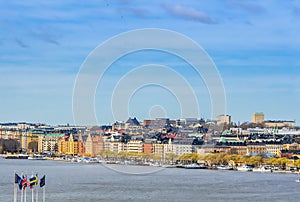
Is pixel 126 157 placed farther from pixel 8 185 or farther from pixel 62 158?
pixel 8 185

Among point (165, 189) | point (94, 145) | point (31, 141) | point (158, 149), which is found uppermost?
point (31, 141)

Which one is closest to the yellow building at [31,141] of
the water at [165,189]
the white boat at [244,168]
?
the white boat at [244,168]

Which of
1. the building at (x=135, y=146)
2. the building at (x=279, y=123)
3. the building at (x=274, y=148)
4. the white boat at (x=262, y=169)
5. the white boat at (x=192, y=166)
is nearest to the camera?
the white boat at (x=262, y=169)

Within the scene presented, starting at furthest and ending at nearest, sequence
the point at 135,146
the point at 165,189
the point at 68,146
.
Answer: the point at 68,146, the point at 135,146, the point at 165,189

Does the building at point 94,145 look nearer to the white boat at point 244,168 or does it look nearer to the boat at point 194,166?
the boat at point 194,166

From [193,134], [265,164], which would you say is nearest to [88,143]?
[193,134]

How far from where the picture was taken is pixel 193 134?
3375cm

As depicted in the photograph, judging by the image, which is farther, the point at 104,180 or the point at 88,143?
the point at 88,143

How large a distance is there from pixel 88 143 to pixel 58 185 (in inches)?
856

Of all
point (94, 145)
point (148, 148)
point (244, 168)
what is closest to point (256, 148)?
point (148, 148)

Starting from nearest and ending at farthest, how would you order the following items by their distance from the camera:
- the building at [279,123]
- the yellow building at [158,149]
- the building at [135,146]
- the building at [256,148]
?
the building at [256,148] → the yellow building at [158,149] → the building at [135,146] → the building at [279,123]

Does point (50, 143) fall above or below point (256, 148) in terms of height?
above

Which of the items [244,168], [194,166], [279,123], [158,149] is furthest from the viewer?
[279,123]

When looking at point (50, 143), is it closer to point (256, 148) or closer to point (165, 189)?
point (256, 148)
